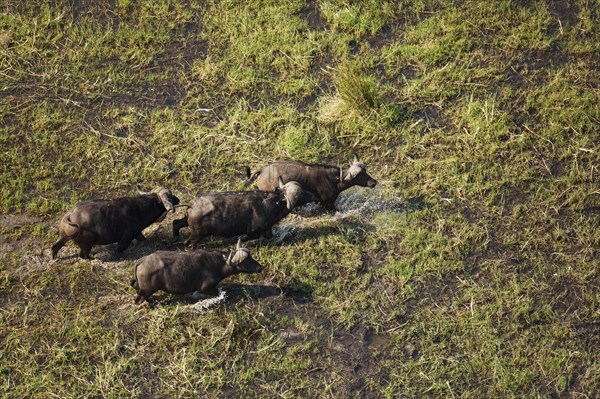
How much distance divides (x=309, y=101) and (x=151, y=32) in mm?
3126

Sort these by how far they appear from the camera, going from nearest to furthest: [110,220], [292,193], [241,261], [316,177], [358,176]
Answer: [241,261]
[110,220]
[292,193]
[316,177]
[358,176]

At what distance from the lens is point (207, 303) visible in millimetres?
11555

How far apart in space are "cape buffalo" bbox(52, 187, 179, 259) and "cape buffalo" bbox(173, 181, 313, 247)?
379 millimetres

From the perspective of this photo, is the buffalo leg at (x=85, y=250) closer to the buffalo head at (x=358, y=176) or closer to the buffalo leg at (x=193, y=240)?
the buffalo leg at (x=193, y=240)

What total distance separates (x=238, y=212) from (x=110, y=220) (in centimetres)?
166

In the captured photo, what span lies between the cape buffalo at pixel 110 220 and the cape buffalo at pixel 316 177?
145cm

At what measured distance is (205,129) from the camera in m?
13.9

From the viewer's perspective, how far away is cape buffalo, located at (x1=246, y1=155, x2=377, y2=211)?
Result: 41.9ft

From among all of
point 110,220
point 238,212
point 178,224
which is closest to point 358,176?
point 238,212

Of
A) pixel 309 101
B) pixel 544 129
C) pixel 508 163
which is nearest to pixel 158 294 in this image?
pixel 309 101

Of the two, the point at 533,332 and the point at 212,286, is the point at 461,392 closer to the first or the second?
the point at 533,332

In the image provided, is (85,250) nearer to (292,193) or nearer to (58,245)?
(58,245)

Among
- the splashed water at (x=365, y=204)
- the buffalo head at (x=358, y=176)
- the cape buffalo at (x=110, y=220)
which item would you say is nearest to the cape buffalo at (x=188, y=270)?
the cape buffalo at (x=110, y=220)

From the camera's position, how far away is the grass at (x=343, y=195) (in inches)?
433
